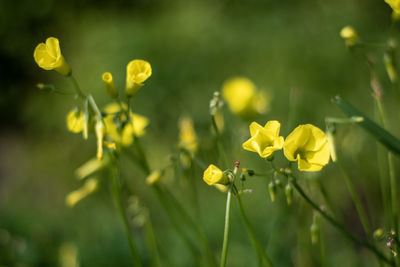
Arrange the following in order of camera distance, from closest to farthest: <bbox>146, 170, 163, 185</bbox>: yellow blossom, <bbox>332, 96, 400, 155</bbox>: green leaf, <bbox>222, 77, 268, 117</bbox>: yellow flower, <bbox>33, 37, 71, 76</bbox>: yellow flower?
1. <bbox>332, 96, 400, 155</bbox>: green leaf
2. <bbox>33, 37, 71, 76</bbox>: yellow flower
3. <bbox>146, 170, 163, 185</bbox>: yellow blossom
4. <bbox>222, 77, 268, 117</bbox>: yellow flower

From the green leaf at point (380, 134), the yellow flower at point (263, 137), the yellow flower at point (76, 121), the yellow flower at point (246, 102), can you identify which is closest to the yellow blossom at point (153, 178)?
the yellow flower at point (76, 121)

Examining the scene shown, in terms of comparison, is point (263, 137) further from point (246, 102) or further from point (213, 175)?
point (246, 102)

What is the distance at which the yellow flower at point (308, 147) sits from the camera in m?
0.95

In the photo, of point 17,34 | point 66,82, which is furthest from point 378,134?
point 17,34

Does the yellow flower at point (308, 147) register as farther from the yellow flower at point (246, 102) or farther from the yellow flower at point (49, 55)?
the yellow flower at point (246, 102)

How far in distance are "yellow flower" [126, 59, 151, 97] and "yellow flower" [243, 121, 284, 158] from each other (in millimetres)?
340

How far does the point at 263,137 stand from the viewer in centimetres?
100

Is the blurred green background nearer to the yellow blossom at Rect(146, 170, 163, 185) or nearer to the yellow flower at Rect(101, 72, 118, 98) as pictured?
the yellow blossom at Rect(146, 170, 163, 185)

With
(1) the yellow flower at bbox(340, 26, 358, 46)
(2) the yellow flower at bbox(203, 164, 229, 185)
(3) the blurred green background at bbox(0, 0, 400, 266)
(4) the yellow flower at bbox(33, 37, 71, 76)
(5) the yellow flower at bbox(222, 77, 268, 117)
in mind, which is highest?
(4) the yellow flower at bbox(33, 37, 71, 76)

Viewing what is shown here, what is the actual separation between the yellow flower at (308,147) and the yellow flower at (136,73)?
0.42 m

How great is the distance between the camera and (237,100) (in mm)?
1943

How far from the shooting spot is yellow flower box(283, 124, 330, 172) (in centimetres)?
95

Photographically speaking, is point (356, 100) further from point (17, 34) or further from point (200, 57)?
point (17, 34)

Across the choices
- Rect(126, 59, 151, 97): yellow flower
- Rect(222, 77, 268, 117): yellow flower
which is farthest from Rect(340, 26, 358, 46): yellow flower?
Rect(222, 77, 268, 117): yellow flower
